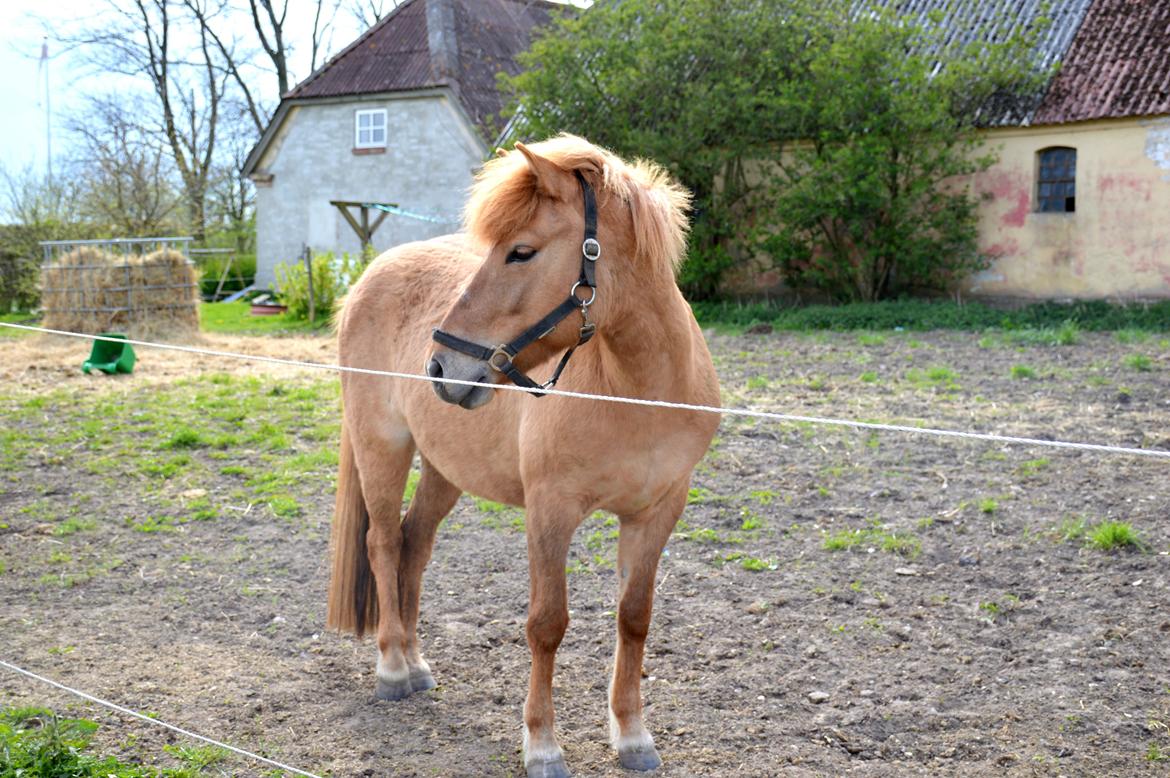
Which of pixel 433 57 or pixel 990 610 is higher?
pixel 433 57

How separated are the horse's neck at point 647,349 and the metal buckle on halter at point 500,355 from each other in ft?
1.22

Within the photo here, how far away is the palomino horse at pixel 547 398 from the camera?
9.94 ft

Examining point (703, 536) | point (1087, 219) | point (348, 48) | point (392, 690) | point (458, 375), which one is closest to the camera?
point (458, 375)

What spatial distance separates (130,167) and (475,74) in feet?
32.6

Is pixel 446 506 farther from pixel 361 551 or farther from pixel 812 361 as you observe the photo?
pixel 812 361

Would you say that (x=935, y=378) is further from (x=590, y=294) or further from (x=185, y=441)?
(x=590, y=294)

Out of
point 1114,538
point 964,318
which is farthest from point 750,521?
point 964,318

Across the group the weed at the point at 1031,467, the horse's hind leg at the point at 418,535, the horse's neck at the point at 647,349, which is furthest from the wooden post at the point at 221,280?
the horse's neck at the point at 647,349

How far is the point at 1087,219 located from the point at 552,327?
1599cm

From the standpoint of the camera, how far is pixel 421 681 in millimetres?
4363

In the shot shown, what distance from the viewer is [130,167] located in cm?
2809

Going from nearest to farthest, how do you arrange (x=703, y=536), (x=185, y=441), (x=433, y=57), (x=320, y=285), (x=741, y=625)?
(x=741, y=625), (x=703, y=536), (x=185, y=441), (x=320, y=285), (x=433, y=57)

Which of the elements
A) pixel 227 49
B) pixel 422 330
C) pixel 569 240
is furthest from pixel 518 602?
pixel 227 49

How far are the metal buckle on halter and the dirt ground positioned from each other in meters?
Answer: 1.52
